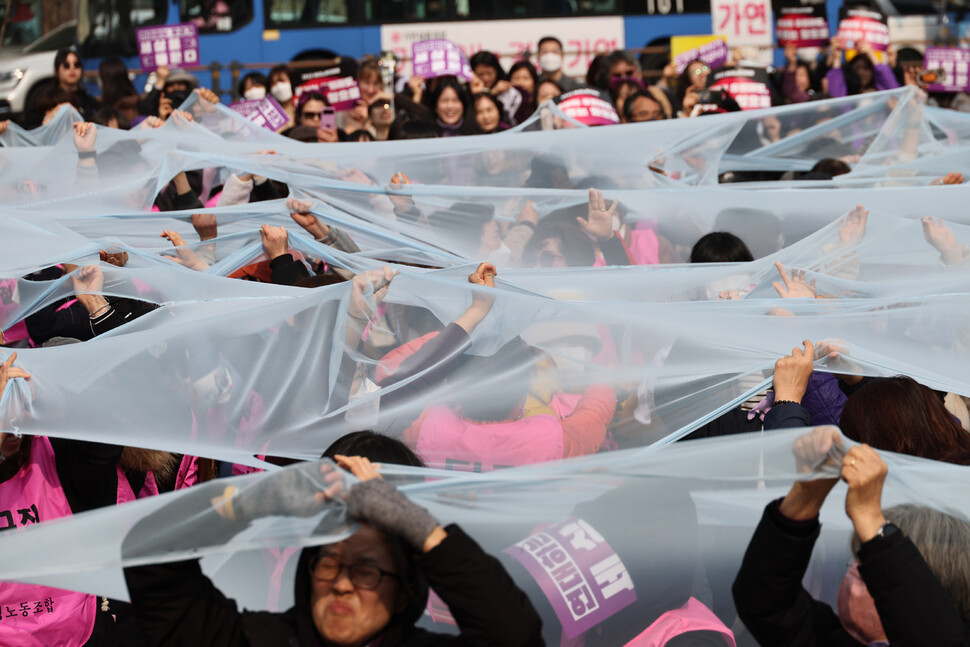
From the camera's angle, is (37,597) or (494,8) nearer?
(37,597)

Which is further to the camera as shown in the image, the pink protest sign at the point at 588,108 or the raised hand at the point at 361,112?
the raised hand at the point at 361,112

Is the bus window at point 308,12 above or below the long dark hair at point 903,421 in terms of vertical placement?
above

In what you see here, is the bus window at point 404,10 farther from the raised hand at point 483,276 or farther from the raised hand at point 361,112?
the raised hand at point 483,276

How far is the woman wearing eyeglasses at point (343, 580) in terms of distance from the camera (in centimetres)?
194

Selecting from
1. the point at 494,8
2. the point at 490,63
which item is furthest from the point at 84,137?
the point at 494,8

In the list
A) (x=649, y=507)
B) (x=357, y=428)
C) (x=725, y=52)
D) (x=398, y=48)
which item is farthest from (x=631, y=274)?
(x=398, y=48)

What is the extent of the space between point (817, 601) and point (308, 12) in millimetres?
10678

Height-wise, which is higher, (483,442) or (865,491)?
(865,491)

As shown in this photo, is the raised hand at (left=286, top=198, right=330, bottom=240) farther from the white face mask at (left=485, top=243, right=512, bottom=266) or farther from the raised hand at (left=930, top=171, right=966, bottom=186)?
the raised hand at (left=930, top=171, right=966, bottom=186)

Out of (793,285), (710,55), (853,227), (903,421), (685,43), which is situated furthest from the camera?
(685,43)

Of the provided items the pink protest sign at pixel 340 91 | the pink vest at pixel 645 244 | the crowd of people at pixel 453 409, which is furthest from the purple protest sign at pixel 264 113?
the pink vest at pixel 645 244

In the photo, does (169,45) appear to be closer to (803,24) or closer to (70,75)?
(70,75)

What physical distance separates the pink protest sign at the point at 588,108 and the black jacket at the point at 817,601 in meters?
4.15

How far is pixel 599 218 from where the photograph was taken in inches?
176
